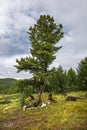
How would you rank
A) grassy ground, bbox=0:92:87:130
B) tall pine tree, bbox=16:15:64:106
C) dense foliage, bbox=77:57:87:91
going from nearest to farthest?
grassy ground, bbox=0:92:87:130 < tall pine tree, bbox=16:15:64:106 < dense foliage, bbox=77:57:87:91

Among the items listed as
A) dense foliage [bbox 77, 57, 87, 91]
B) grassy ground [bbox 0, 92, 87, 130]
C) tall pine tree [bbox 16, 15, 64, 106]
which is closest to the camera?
grassy ground [bbox 0, 92, 87, 130]

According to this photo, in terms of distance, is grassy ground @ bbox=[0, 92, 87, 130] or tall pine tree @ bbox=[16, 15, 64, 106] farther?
tall pine tree @ bbox=[16, 15, 64, 106]

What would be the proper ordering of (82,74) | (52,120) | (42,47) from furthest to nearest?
(82,74) → (42,47) → (52,120)

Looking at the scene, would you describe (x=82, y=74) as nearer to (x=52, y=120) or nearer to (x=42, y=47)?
(x=42, y=47)

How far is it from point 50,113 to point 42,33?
14.7 meters

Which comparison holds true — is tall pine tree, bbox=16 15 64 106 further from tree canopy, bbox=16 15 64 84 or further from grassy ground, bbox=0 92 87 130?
grassy ground, bbox=0 92 87 130

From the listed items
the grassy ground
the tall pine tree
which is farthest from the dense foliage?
the grassy ground

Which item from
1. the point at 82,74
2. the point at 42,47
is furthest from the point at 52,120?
the point at 82,74

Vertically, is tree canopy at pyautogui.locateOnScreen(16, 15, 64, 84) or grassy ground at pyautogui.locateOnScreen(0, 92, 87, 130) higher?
tree canopy at pyautogui.locateOnScreen(16, 15, 64, 84)

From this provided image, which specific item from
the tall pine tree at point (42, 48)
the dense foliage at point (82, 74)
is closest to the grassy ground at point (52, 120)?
the tall pine tree at point (42, 48)

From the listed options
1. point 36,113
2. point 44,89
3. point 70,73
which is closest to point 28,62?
point 44,89

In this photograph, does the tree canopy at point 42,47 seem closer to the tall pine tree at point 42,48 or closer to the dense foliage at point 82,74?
→ the tall pine tree at point 42,48

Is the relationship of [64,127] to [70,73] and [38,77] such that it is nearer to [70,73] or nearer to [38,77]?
[38,77]

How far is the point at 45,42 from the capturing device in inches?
1303
